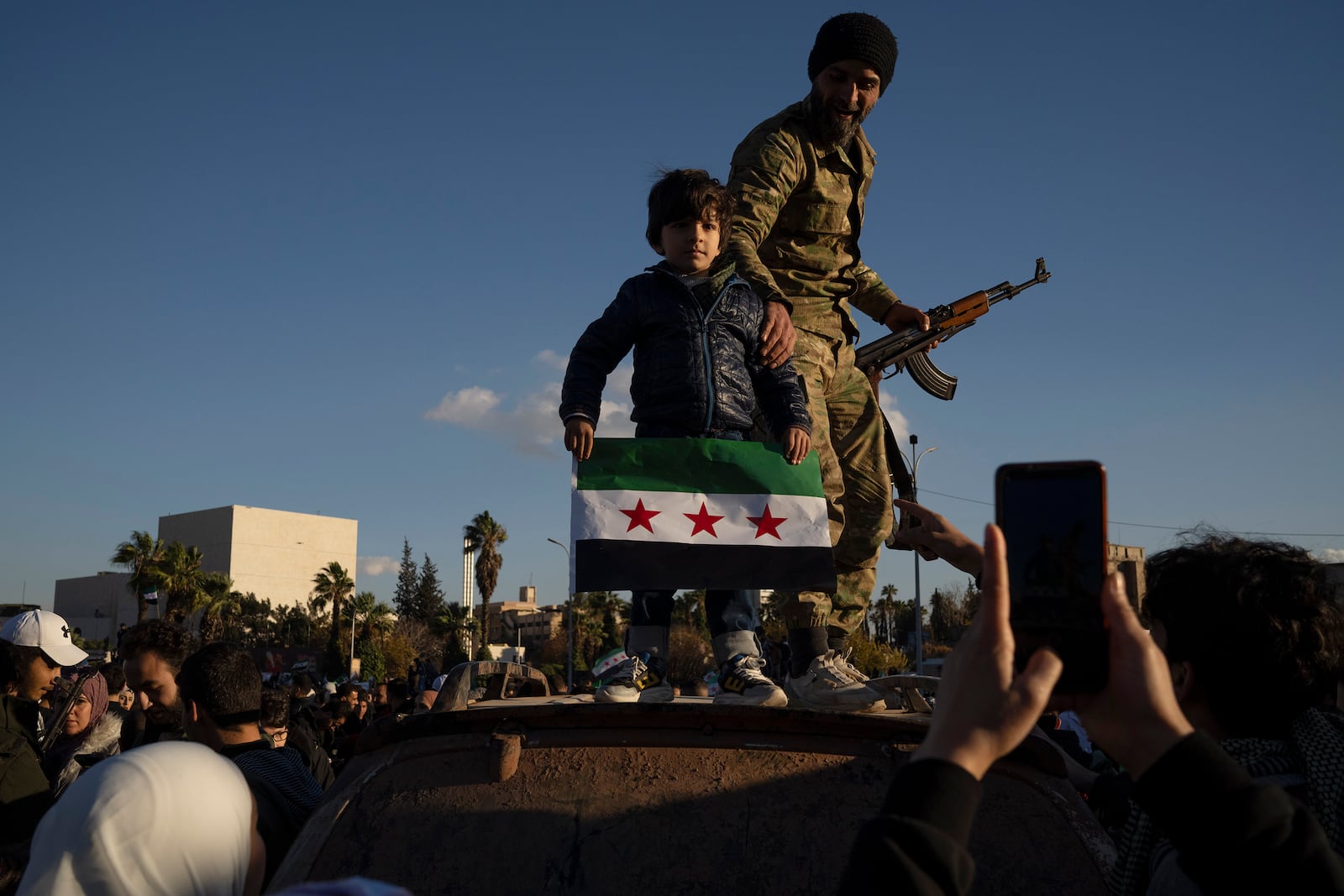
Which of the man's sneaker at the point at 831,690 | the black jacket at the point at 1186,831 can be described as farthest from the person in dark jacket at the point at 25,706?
the black jacket at the point at 1186,831

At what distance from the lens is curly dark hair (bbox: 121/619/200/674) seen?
446cm

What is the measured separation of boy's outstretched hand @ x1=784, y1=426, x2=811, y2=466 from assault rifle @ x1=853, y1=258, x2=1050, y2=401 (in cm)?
244

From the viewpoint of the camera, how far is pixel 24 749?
162 inches

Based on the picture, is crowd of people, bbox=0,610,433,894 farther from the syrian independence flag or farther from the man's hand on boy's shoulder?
the man's hand on boy's shoulder

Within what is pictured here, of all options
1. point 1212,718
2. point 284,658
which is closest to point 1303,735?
point 1212,718

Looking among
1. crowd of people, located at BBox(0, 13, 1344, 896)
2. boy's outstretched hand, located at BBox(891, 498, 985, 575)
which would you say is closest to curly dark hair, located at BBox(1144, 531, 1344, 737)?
crowd of people, located at BBox(0, 13, 1344, 896)

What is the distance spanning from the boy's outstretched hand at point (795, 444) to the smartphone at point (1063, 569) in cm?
243

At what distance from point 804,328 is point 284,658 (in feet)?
186

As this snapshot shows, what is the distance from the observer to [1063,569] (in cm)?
110

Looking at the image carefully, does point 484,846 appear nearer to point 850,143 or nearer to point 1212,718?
point 1212,718

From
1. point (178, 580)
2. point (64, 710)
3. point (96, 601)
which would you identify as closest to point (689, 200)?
point (64, 710)

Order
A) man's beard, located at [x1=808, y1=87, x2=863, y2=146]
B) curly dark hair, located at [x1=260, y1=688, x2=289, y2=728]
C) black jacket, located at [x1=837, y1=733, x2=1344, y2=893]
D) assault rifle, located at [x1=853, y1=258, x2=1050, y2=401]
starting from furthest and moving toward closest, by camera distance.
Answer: assault rifle, located at [x1=853, y1=258, x2=1050, y2=401] → curly dark hair, located at [x1=260, y1=688, x2=289, y2=728] → man's beard, located at [x1=808, y1=87, x2=863, y2=146] → black jacket, located at [x1=837, y1=733, x2=1344, y2=893]

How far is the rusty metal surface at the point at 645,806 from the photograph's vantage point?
6.49 feet

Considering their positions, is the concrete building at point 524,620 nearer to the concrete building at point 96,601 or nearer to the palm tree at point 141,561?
the concrete building at point 96,601
